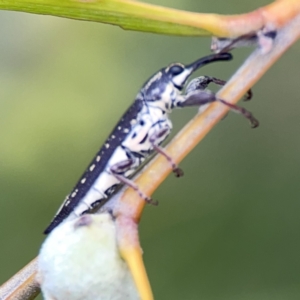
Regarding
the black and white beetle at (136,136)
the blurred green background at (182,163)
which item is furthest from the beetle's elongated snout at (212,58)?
the blurred green background at (182,163)

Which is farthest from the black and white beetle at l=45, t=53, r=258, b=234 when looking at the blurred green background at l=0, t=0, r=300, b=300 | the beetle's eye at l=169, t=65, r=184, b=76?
the blurred green background at l=0, t=0, r=300, b=300

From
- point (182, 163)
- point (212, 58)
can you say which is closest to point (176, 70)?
point (212, 58)

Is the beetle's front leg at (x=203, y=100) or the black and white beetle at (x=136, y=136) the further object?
the black and white beetle at (x=136, y=136)

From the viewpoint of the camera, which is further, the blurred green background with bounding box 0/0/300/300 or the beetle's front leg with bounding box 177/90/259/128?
the blurred green background with bounding box 0/0/300/300

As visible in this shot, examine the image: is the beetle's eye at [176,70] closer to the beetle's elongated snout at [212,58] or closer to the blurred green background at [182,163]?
the beetle's elongated snout at [212,58]

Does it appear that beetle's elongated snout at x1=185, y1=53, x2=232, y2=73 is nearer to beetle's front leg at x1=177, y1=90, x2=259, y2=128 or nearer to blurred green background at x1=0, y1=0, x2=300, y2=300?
beetle's front leg at x1=177, y1=90, x2=259, y2=128

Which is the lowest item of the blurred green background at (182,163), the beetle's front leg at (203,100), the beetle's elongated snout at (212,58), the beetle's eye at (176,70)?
the beetle's front leg at (203,100)

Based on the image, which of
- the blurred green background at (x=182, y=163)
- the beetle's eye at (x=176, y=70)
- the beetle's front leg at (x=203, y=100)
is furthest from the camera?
the blurred green background at (x=182, y=163)

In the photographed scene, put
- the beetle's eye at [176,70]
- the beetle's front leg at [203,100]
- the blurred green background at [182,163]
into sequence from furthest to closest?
the blurred green background at [182,163] < the beetle's eye at [176,70] < the beetle's front leg at [203,100]
